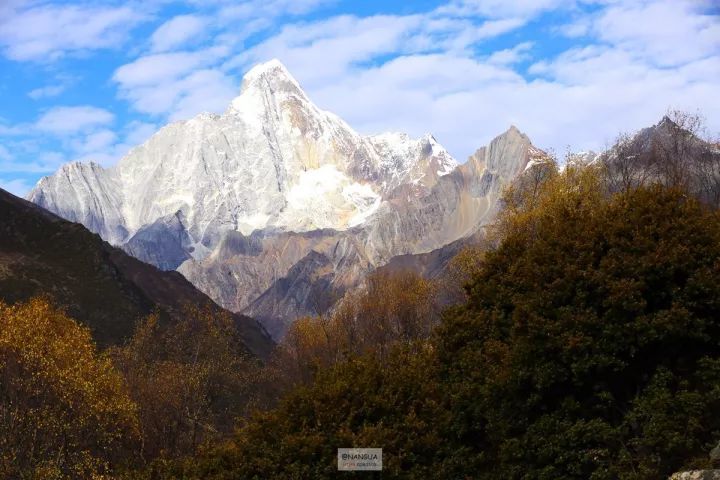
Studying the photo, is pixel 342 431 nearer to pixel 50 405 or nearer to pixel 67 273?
pixel 50 405

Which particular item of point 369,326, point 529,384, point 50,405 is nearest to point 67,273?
point 369,326

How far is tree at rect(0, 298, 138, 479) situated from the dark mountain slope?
80.0 metres

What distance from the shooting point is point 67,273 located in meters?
141

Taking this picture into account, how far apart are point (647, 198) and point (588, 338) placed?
6.19 m

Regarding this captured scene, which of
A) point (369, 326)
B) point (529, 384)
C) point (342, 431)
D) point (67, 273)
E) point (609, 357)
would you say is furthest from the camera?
point (67, 273)

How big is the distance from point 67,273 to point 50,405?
106683mm

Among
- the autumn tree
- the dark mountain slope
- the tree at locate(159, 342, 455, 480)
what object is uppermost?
the dark mountain slope

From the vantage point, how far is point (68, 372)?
39688mm

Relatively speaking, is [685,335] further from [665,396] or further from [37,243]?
[37,243]

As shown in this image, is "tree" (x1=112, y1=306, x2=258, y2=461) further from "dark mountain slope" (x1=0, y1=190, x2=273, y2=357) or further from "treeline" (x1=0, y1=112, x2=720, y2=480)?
"dark mountain slope" (x1=0, y1=190, x2=273, y2=357)

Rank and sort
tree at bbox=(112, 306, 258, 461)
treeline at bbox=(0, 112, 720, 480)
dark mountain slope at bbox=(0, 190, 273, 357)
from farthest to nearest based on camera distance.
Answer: dark mountain slope at bbox=(0, 190, 273, 357), tree at bbox=(112, 306, 258, 461), treeline at bbox=(0, 112, 720, 480)

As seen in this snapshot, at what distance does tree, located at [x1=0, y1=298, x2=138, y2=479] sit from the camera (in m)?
37.5

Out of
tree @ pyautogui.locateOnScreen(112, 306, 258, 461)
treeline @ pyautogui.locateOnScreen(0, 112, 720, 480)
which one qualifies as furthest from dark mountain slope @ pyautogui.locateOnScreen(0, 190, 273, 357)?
treeline @ pyautogui.locateOnScreen(0, 112, 720, 480)

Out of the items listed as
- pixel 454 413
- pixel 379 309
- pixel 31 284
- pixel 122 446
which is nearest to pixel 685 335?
pixel 454 413
